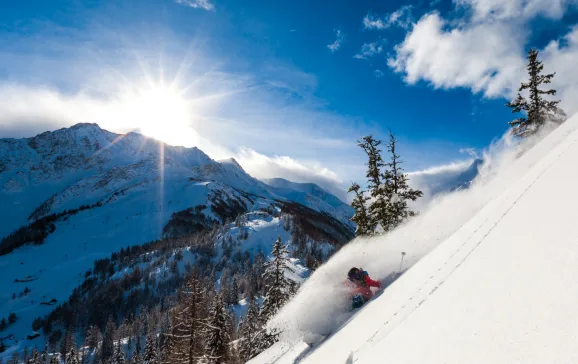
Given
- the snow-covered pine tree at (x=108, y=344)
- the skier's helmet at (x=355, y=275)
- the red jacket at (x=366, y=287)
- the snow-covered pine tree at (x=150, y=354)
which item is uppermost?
the skier's helmet at (x=355, y=275)

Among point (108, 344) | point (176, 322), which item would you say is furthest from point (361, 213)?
point (108, 344)

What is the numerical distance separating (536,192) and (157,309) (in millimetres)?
181338

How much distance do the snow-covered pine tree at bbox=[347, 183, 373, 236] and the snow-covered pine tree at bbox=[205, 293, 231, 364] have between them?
1519cm

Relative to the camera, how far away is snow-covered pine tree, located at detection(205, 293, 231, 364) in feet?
89.7

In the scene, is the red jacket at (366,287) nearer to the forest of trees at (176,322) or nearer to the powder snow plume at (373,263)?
the powder snow plume at (373,263)

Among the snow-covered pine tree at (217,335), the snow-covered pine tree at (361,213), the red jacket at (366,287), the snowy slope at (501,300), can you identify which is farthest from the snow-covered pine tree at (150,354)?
the snowy slope at (501,300)

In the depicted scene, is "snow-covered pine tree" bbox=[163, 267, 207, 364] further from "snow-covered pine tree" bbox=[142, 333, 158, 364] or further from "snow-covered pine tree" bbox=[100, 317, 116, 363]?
"snow-covered pine tree" bbox=[100, 317, 116, 363]

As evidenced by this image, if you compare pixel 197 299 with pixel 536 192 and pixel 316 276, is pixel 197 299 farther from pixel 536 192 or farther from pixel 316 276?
pixel 536 192

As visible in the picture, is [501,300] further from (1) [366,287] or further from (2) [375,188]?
(2) [375,188]

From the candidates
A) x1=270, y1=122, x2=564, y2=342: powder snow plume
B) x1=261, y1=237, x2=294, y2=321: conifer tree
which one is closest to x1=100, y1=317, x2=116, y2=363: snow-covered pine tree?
x1=261, y1=237, x2=294, y2=321: conifer tree

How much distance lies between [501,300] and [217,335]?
2748cm

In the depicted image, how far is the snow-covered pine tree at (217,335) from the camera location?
27.3 metres

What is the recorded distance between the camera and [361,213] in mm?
32844

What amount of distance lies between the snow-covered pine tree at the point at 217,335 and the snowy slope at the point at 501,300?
20.7 meters
